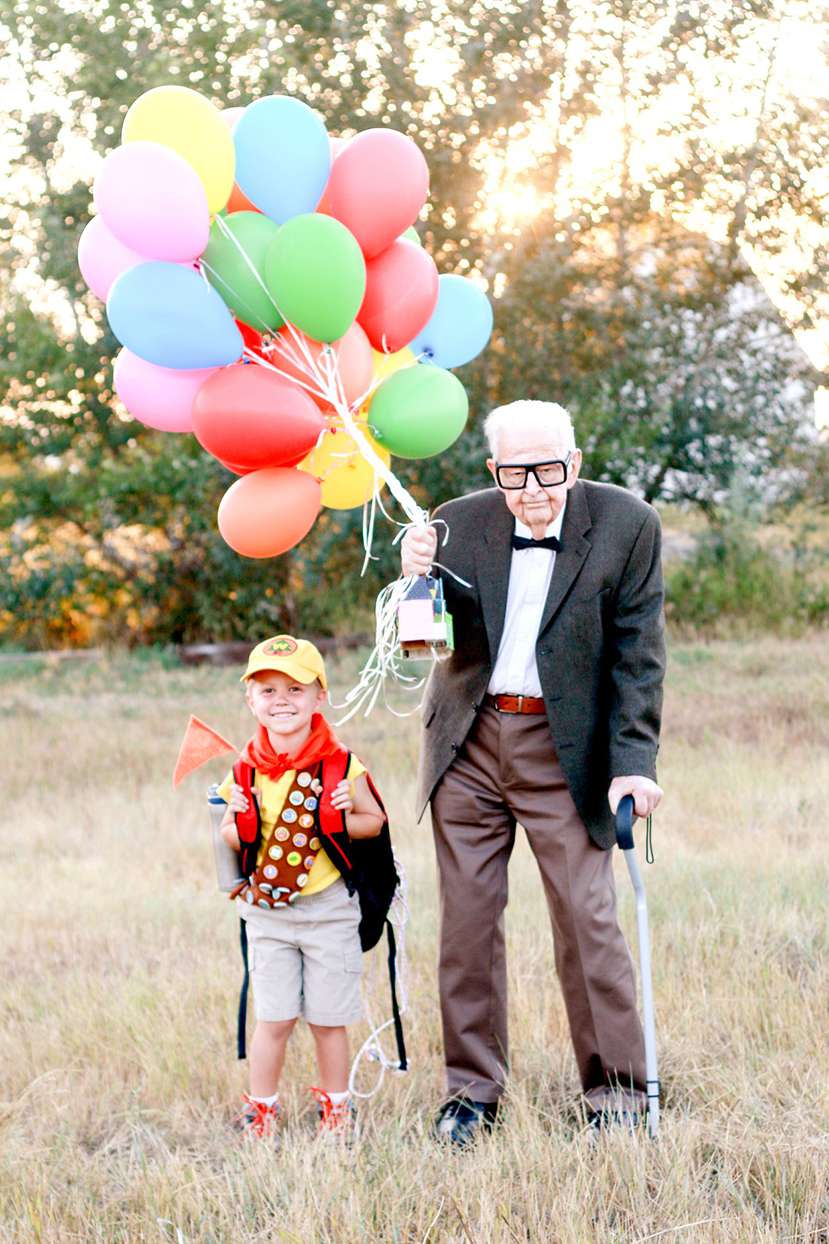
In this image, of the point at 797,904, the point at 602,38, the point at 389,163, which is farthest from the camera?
the point at 602,38

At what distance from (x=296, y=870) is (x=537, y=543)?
3.49 ft

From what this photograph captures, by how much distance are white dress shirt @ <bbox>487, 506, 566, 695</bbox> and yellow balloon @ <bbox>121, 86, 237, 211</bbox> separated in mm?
1207

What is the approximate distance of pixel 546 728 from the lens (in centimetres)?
353

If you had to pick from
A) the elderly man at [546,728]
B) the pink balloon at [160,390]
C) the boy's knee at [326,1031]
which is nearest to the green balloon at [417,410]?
the elderly man at [546,728]

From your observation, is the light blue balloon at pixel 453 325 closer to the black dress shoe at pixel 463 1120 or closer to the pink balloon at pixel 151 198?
the pink balloon at pixel 151 198

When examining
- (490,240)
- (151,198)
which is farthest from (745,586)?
(151,198)

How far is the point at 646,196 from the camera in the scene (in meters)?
12.0

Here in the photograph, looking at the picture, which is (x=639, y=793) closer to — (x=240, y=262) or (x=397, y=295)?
(x=397, y=295)

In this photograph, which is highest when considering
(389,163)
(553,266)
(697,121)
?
(697,121)

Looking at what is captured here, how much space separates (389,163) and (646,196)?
9000mm

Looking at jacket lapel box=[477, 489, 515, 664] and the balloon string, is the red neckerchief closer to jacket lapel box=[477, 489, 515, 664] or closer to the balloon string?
jacket lapel box=[477, 489, 515, 664]

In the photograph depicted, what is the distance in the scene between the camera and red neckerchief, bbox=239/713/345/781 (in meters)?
3.52

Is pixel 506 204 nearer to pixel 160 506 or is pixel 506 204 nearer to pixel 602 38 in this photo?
pixel 602 38

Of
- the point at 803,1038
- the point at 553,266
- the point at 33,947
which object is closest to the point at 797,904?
the point at 803,1038
